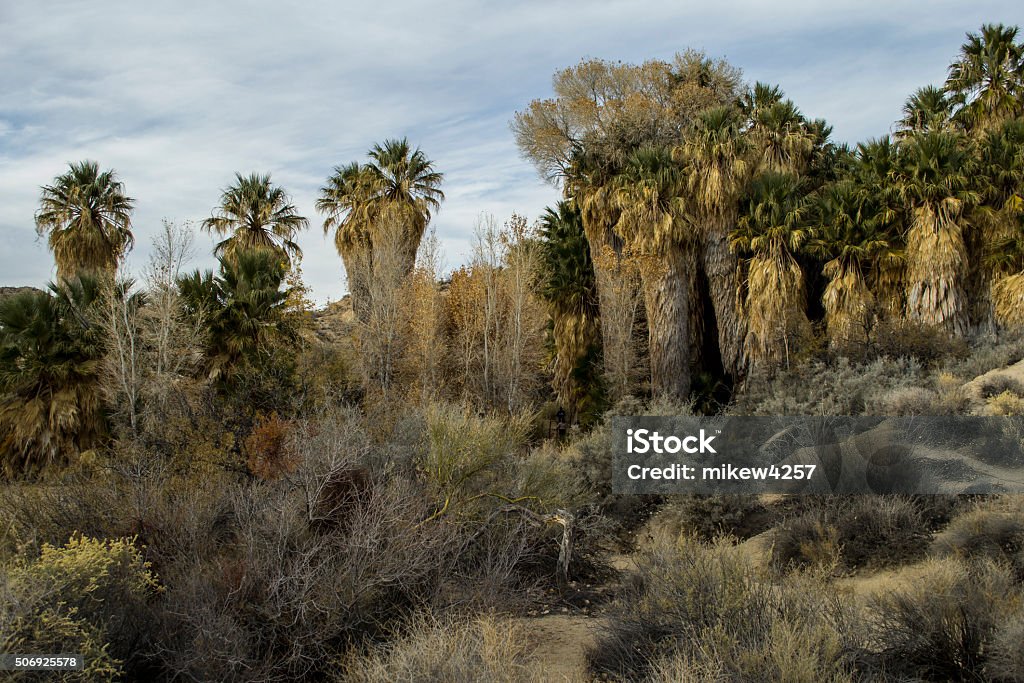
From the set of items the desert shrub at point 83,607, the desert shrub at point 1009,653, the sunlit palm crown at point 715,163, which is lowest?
the desert shrub at point 1009,653

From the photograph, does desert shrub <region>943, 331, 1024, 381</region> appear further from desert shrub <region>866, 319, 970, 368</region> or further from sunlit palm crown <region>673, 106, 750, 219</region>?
sunlit palm crown <region>673, 106, 750, 219</region>

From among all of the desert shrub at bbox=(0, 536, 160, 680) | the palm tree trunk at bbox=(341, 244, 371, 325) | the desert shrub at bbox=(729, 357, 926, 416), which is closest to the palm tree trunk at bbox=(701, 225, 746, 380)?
the desert shrub at bbox=(729, 357, 926, 416)

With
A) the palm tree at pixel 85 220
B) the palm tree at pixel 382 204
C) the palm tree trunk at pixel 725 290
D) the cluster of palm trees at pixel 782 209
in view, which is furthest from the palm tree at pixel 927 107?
the palm tree at pixel 85 220

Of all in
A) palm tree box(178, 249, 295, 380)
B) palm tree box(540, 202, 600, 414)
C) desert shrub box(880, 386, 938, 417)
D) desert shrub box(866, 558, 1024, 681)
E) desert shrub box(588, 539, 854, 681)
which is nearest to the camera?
desert shrub box(588, 539, 854, 681)

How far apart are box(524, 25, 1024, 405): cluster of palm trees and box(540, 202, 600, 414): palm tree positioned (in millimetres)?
248

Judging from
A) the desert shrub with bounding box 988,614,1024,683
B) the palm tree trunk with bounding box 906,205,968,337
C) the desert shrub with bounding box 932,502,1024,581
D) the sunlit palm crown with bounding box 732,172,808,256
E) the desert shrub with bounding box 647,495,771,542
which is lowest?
the desert shrub with bounding box 647,495,771,542

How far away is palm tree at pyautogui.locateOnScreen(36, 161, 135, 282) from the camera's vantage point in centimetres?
2723

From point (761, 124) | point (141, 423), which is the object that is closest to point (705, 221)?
point (761, 124)

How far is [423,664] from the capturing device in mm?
5871

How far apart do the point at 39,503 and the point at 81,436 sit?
482 inches

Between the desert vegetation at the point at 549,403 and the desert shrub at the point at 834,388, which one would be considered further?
the desert shrub at the point at 834,388

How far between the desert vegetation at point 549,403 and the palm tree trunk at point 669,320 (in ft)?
0.30

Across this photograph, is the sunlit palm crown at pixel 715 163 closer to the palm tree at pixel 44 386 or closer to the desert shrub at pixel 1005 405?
the desert shrub at pixel 1005 405

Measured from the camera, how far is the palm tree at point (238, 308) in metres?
22.3
